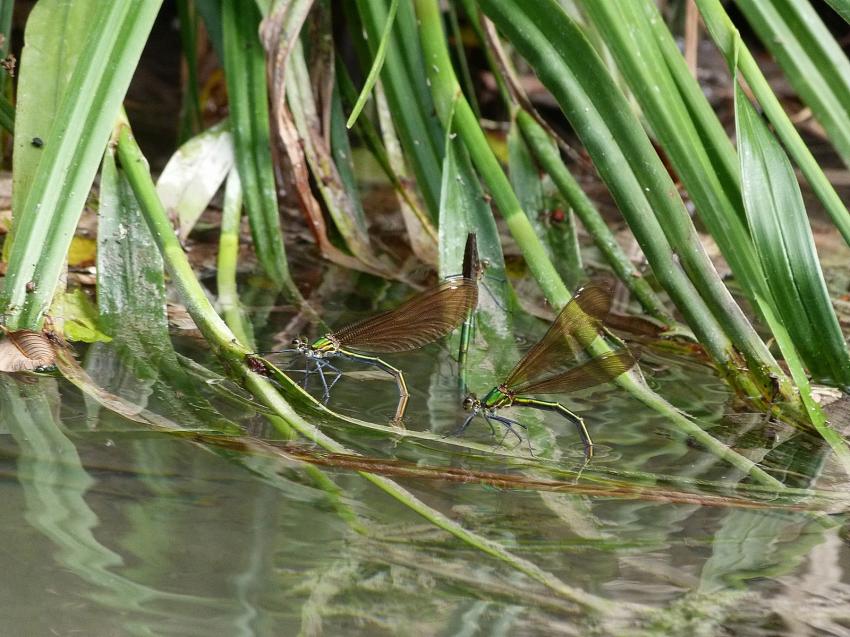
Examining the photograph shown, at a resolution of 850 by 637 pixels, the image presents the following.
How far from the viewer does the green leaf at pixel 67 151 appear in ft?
6.41

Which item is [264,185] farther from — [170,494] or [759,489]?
[759,489]

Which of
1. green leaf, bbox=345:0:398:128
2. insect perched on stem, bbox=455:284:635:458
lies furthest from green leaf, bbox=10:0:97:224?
insect perched on stem, bbox=455:284:635:458

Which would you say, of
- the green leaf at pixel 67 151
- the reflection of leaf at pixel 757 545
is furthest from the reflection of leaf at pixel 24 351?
the reflection of leaf at pixel 757 545

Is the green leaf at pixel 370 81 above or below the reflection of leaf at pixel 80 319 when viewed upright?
above

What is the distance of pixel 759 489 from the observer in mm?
1871

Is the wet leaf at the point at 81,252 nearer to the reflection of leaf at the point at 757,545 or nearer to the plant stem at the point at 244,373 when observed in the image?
the plant stem at the point at 244,373

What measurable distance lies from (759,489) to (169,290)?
5.30ft

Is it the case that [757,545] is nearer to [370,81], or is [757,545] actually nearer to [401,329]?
[401,329]

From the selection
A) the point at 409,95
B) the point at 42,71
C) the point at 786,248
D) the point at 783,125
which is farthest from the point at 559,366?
the point at 42,71

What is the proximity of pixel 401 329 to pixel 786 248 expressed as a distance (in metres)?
0.87

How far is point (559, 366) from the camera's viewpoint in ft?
7.52

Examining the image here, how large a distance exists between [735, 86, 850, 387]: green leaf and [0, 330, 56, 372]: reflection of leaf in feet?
4.83

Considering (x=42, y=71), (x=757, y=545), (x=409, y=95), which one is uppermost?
(x=42, y=71)

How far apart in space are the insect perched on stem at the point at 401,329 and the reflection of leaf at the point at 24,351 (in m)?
0.56
